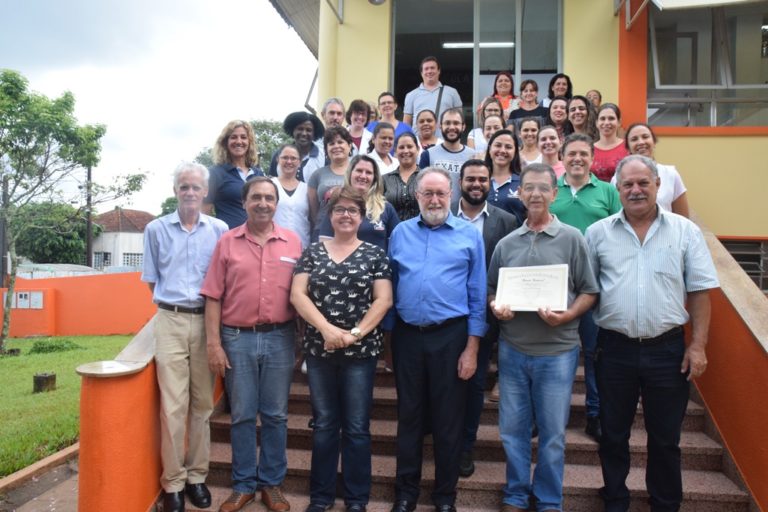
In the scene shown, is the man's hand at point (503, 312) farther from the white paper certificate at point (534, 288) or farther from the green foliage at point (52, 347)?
the green foliage at point (52, 347)

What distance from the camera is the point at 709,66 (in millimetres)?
8570

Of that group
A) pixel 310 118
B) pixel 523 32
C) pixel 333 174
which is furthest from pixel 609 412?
pixel 523 32

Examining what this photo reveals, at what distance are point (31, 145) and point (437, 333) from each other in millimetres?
16471

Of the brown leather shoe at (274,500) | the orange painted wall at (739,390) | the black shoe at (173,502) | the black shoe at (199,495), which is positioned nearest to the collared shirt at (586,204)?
→ the orange painted wall at (739,390)

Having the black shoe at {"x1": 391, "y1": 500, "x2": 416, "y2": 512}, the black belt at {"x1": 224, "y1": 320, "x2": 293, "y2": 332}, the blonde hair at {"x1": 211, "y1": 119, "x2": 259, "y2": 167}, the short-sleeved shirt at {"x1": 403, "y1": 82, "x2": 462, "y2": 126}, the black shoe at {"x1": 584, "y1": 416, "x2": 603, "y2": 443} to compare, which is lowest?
the black shoe at {"x1": 391, "y1": 500, "x2": 416, "y2": 512}

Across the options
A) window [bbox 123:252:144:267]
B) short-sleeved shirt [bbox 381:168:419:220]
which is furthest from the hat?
window [bbox 123:252:144:267]

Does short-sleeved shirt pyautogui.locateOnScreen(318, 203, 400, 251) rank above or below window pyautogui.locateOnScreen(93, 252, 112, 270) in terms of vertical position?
above

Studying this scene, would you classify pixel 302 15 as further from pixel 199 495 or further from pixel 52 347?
pixel 199 495

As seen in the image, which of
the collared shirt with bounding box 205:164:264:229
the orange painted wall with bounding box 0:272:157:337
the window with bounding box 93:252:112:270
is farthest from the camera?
the window with bounding box 93:252:112:270

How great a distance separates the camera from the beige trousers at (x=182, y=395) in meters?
3.65

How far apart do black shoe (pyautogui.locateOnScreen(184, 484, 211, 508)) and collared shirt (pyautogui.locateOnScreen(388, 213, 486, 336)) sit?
1.78 meters

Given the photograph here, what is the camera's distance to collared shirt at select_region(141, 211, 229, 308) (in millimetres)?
3678

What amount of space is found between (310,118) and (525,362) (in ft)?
11.2

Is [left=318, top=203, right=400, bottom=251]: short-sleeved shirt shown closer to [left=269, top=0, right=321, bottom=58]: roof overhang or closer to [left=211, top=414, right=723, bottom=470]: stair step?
[left=211, top=414, right=723, bottom=470]: stair step
